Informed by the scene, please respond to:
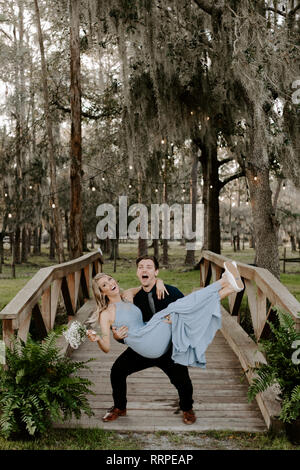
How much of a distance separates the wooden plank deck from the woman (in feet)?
1.43

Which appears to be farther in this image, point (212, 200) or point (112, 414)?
point (212, 200)

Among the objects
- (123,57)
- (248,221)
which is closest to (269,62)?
(123,57)

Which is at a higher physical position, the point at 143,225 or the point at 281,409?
the point at 143,225

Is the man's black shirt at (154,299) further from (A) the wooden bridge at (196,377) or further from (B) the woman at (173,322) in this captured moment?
(A) the wooden bridge at (196,377)

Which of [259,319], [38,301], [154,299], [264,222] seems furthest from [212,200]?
[154,299]

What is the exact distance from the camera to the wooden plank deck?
10.2 ft

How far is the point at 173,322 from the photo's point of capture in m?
2.92

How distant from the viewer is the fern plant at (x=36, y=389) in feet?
9.16

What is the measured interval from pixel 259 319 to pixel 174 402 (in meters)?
1.15

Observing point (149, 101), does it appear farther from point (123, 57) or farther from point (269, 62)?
point (269, 62)

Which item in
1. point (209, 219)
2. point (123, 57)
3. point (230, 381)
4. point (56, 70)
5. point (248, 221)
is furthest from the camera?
point (248, 221)

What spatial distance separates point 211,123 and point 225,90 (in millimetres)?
1174

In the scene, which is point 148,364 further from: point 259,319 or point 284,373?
point 259,319

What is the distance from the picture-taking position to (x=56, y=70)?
35.5 ft
